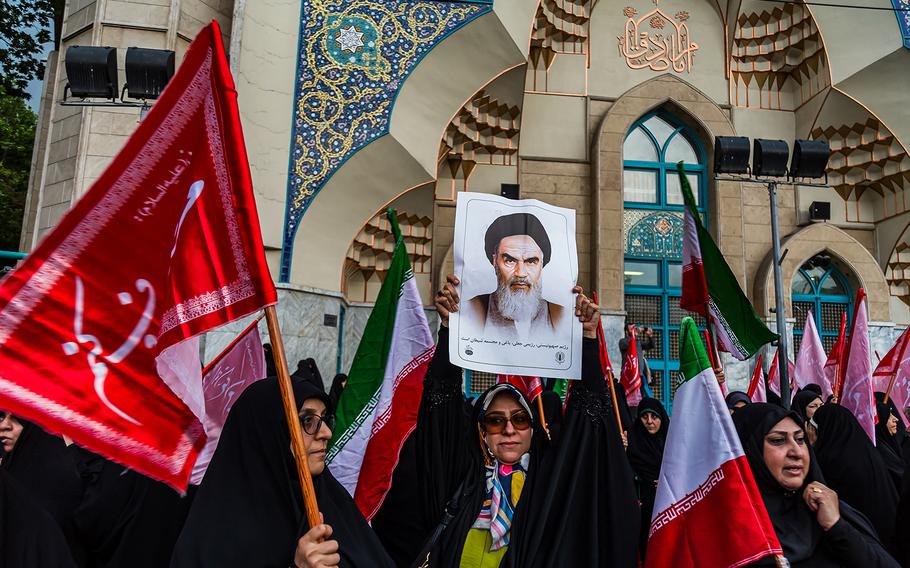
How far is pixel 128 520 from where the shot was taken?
2.47 m

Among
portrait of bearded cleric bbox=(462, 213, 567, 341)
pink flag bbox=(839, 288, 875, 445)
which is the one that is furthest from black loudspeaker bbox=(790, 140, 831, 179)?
portrait of bearded cleric bbox=(462, 213, 567, 341)

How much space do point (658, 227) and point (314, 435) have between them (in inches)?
342

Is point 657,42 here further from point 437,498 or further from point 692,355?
point 437,498

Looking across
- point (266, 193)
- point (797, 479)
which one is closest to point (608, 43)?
point (266, 193)

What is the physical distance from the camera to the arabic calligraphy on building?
10102 millimetres

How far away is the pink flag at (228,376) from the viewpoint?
3.32m

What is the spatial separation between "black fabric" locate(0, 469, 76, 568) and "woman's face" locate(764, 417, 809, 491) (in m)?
2.11

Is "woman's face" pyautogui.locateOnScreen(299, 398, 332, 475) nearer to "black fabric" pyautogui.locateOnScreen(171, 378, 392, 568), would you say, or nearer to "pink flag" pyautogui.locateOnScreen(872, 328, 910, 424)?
"black fabric" pyautogui.locateOnScreen(171, 378, 392, 568)

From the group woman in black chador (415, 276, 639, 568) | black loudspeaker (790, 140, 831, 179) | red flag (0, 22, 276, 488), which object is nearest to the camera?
red flag (0, 22, 276, 488)

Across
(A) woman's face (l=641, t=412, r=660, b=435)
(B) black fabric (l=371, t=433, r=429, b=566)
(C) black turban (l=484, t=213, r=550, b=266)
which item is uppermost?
(C) black turban (l=484, t=213, r=550, b=266)

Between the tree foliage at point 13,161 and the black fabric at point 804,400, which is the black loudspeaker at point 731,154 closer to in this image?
the black fabric at point 804,400

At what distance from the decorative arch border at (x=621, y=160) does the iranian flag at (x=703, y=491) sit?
22.6ft

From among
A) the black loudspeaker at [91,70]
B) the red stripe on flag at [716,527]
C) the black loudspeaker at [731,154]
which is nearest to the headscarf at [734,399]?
the black loudspeaker at [731,154]

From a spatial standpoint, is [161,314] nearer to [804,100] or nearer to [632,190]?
[632,190]
